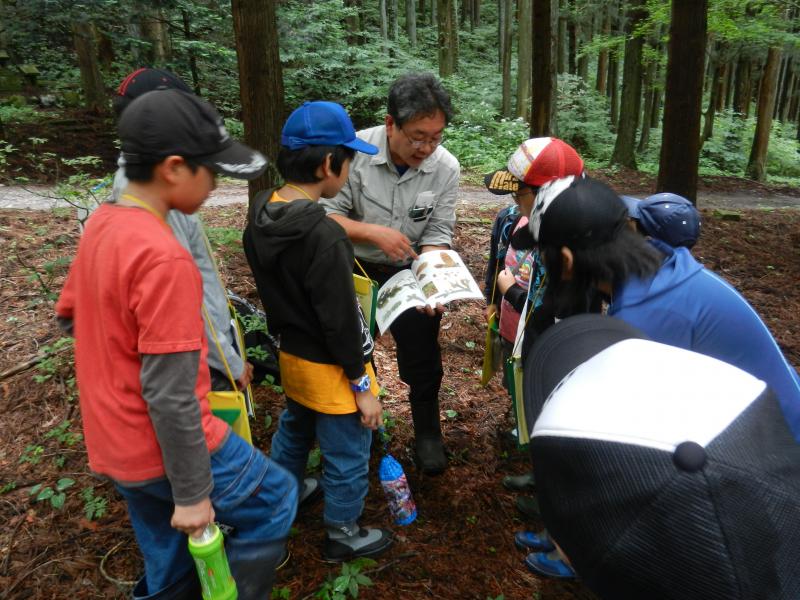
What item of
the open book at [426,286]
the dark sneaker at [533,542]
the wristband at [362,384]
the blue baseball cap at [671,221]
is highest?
the blue baseball cap at [671,221]

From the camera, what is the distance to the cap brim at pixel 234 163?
1.52 meters

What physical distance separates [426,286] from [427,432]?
100 cm

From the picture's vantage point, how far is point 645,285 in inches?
64.6

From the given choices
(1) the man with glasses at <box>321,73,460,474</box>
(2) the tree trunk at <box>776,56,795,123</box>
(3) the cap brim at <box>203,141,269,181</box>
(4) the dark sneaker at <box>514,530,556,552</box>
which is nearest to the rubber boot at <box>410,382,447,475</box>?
(1) the man with glasses at <box>321,73,460,474</box>

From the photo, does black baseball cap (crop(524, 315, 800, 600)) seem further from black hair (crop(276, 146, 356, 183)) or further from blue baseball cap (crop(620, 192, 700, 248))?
black hair (crop(276, 146, 356, 183))

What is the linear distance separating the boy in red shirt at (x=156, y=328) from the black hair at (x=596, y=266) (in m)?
1.04

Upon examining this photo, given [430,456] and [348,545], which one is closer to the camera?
[348,545]

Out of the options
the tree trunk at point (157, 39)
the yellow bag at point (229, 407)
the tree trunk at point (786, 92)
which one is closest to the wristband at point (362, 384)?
the yellow bag at point (229, 407)

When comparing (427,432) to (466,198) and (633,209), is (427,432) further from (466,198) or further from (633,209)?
(466,198)

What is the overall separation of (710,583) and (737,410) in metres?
0.28

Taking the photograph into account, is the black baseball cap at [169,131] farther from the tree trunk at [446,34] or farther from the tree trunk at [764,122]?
the tree trunk at [446,34]

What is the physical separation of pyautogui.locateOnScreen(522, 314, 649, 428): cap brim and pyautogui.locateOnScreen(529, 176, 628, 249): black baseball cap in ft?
1.37

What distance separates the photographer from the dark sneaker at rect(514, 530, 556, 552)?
254 cm

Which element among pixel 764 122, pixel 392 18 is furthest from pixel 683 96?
pixel 392 18
